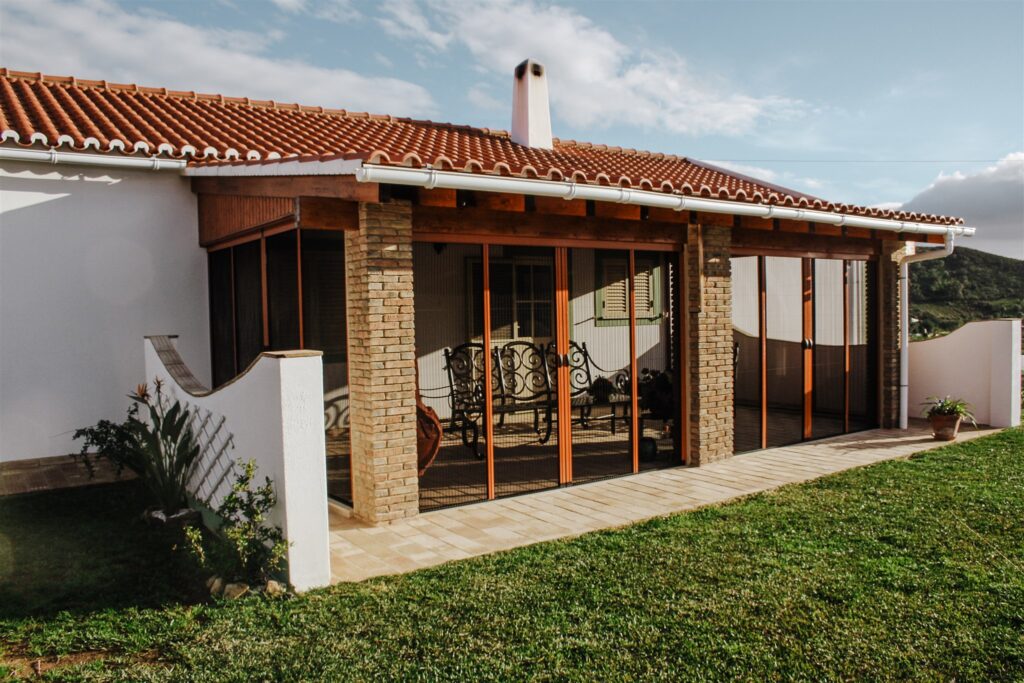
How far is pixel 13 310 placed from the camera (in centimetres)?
729

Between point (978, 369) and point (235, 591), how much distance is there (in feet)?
36.1

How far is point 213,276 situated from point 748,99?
36.0 feet

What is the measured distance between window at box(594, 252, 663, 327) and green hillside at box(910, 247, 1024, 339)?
22464 millimetres

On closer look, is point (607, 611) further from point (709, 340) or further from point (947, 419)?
point (947, 419)

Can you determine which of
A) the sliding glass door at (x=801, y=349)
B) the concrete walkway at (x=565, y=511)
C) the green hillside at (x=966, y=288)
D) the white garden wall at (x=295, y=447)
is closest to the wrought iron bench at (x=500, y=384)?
the concrete walkway at (x=565, y=511)

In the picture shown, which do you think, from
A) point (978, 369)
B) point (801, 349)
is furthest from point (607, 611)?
point (978, 369)

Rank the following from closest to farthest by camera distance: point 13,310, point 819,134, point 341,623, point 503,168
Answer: point 341,623
point 503,168
point 13,310
point 819,134

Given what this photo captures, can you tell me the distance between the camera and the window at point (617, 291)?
7.71m

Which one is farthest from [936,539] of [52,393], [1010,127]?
[1010,127]

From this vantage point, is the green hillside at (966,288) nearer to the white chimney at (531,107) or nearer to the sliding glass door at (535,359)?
the white chimney at (531,107)

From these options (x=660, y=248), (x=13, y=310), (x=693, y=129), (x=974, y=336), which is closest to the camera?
(x=13, y=310)

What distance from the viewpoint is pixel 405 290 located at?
245 inches

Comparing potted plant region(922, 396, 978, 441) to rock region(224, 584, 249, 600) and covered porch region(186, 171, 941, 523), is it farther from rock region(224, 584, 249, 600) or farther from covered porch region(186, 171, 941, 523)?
rock region(224, 584, 249, 600)

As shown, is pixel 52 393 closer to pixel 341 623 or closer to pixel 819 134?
pixel 341 623
